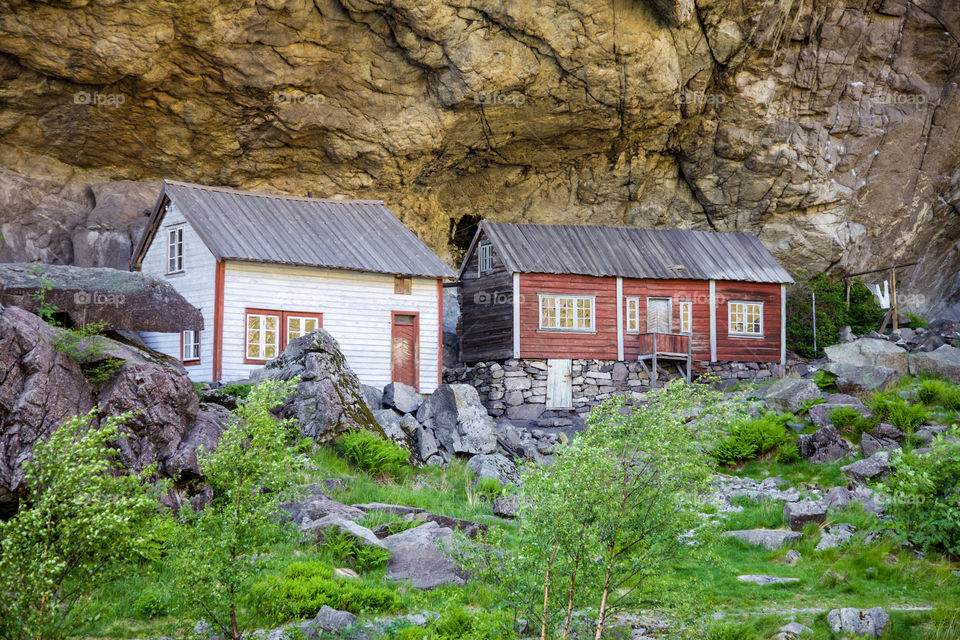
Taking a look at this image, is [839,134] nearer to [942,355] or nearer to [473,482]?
[942,355]

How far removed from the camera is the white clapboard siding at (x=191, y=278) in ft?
79.2

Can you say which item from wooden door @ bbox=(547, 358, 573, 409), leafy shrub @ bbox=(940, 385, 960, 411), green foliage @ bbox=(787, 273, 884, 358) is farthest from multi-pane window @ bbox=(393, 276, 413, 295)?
green foliage @ bbox=(787, 273, 884, 358)

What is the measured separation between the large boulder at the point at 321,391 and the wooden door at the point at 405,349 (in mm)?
6855

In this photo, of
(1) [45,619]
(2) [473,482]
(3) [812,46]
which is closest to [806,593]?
(2) [473,482]

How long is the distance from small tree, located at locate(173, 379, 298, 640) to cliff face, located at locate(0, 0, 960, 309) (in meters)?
22.8

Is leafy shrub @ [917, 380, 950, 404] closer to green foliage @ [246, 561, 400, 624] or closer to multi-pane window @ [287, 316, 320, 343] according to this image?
multi-pane window @ [287, 316, 320, 343]

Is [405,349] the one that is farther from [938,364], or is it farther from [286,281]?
[938,364]

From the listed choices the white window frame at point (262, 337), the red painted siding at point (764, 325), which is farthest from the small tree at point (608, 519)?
the red painted siding at point (764, 325)

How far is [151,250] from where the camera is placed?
89.1 ft

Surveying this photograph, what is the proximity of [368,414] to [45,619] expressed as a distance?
38.7 feet

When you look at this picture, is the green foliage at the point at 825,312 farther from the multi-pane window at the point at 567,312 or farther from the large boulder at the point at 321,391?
the large boulder at the point at 321,391

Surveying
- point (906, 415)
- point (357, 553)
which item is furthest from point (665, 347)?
point (357, 553)

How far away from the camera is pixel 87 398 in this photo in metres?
12.5

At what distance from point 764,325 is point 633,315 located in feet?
17.7
